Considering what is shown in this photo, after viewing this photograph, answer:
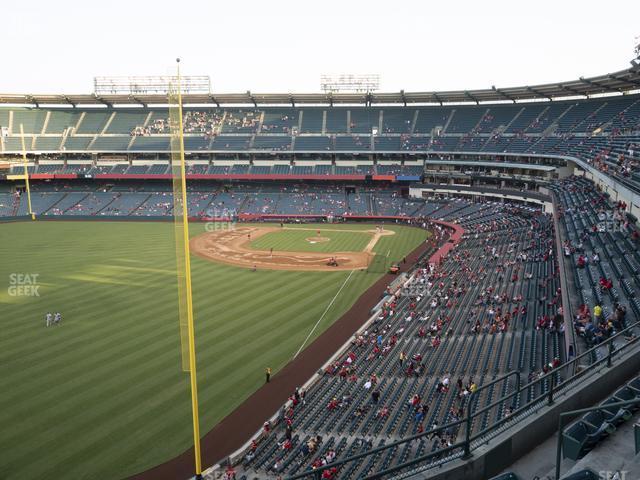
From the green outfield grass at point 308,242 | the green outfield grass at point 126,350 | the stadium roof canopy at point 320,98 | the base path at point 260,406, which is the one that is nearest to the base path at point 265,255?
the green outfield grass at point 308,242

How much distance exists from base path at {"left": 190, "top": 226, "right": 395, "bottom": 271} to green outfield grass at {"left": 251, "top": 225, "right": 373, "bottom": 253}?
3.55 feet

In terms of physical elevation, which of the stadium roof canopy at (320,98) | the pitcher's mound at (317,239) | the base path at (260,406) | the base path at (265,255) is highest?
the stadium roof canopy at (320,98)

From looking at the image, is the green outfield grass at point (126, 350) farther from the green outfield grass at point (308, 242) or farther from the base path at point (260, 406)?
the green outfield grass at point (308, 242)

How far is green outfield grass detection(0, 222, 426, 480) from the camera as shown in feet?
54.7

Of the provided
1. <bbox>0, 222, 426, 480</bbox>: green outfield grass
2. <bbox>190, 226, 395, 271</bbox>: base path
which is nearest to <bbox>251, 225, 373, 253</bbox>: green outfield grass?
<bbox>190, 226, 395, 271</bbox>: base path

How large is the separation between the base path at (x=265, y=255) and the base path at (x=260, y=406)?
13.8m

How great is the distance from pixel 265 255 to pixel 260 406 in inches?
1139

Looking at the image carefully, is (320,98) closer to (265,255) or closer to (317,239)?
(317,239)

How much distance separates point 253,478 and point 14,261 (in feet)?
134

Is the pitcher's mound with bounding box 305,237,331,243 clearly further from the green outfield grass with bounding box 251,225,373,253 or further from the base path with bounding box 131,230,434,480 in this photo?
the base path with bounding box 131,230,434,480

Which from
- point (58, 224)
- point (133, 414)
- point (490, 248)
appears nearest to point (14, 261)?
point (58, 224)

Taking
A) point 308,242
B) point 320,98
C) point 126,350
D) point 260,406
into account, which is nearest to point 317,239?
point 308,242

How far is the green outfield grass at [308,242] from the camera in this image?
5156 cm

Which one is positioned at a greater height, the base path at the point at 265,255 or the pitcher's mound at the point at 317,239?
the pitcher's mound at the point at 317,239
